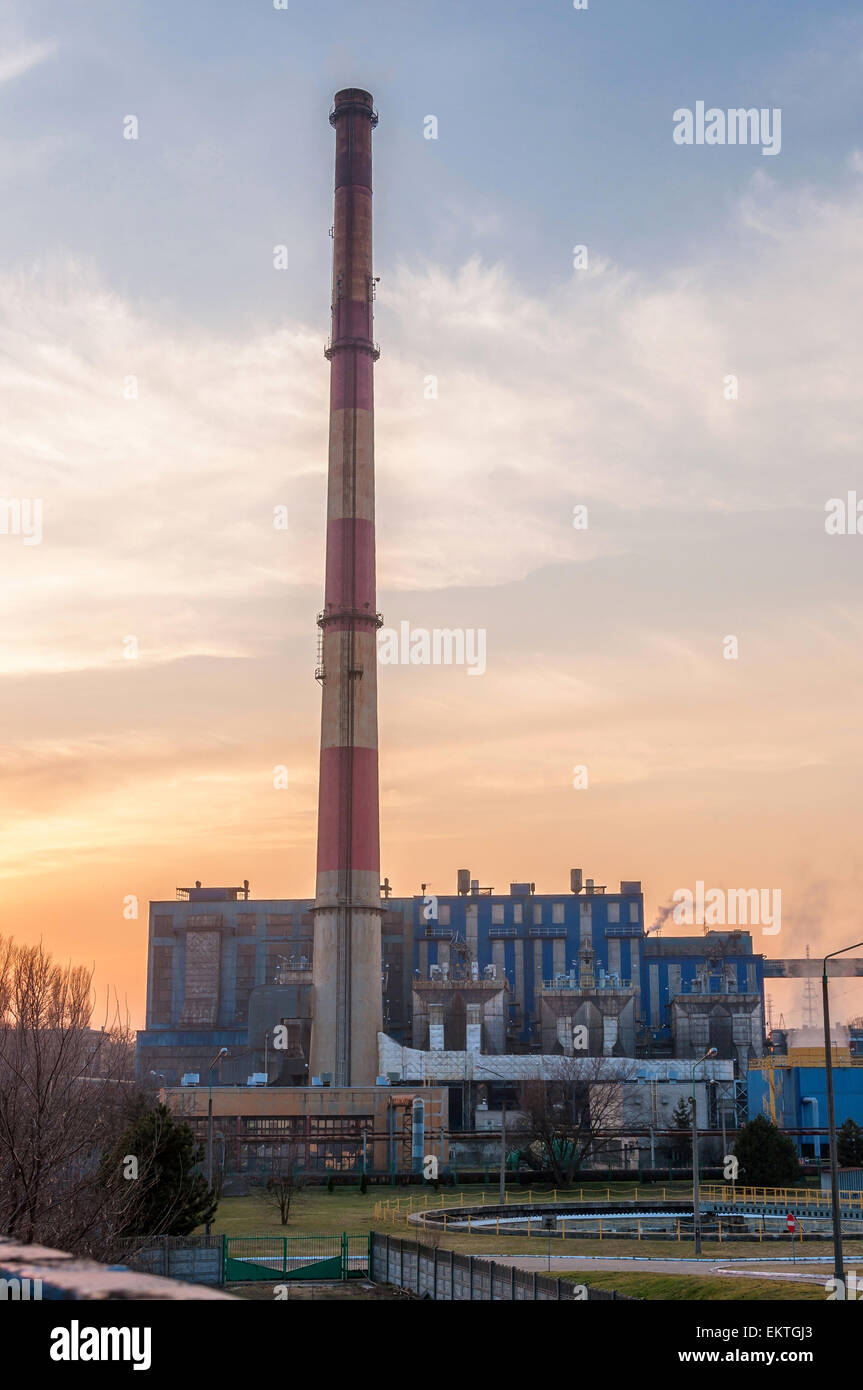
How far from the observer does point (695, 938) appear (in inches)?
4847

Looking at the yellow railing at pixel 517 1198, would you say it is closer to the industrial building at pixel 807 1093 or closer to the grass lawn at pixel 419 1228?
the grass lawn at pixel 419 1228

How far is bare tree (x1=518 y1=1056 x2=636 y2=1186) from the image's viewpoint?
3103 inches

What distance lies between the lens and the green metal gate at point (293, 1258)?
3891 centimetres

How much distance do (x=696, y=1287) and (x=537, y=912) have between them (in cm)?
8623

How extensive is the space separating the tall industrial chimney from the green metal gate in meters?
32.5

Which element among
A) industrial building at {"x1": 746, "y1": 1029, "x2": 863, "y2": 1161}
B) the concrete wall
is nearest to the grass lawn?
industrial building at {"x1": 746, "y1": 1029, "x2": 863, "y2": 1161}

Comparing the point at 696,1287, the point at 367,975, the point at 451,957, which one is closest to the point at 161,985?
Result: the point at 451,957

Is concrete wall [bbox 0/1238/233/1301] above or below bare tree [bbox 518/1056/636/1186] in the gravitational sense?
above

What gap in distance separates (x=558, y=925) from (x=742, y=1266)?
256 ft

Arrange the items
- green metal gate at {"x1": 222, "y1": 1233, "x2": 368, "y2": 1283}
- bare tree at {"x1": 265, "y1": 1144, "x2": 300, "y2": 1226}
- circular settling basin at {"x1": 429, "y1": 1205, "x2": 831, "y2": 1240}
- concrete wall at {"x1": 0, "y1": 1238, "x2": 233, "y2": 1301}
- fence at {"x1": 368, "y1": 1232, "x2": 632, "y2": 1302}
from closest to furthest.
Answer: concrete wall at {"x1": 0, "y1": 1238, "x2": 233, "y2": 1301} → fence at {"x1": 368, "y1": 1232, "x2": 632, "y2": 1302} → green metal gate at {"x1": 222, "y1": 1233, "x2": 368, "y2": 1283} → circular settling basin at {"x1": 429, "y1": 1205, "x2": 831, "y2": 1240} → bare tree at {"x1": 265, "y1": 1144, "x2": 300, "y2": 1226}

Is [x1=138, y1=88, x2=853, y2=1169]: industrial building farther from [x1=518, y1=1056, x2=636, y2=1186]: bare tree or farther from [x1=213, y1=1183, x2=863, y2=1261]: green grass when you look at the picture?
[x1=213, y1=1183, x2=863, y2=1261]: green grass

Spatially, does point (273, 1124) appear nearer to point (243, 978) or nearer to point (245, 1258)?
point (245, 1258)

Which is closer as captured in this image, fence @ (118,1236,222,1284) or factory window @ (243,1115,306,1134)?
fence @ (118,1236,222,1284)
